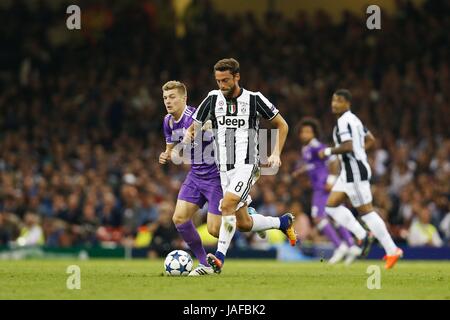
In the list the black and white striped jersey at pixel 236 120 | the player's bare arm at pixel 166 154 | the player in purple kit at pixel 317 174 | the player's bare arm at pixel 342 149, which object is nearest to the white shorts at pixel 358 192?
the player's bare arm at pixel 342 149

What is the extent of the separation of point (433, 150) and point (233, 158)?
11479 mm

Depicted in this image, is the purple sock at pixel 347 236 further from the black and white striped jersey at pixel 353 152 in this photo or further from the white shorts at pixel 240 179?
the white shorts at pixel 240 179

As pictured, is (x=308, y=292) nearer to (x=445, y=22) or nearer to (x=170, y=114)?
(x=170, y=114)

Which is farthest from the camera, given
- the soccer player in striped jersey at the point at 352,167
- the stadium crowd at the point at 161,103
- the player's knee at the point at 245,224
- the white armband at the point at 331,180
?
the stadium crowd at the point at 161,103

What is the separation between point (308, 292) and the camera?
9.26 m

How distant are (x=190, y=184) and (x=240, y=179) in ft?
3.21

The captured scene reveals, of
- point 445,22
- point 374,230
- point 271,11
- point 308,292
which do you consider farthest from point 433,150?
point 308,292

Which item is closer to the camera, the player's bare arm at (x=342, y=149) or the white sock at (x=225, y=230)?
the white sock at (x=225, y=230)

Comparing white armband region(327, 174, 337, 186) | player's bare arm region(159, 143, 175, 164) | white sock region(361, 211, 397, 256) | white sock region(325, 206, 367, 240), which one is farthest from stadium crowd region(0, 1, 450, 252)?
player's bare arm region(159, 143, 175, 164)

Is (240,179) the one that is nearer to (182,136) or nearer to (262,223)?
(262,223)

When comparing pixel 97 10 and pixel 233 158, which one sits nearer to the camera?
pixel 233 158

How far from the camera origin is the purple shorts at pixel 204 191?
11805 millimetres

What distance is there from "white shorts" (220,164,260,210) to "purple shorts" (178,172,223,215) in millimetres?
392

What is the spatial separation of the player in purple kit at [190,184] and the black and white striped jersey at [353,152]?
319cm
